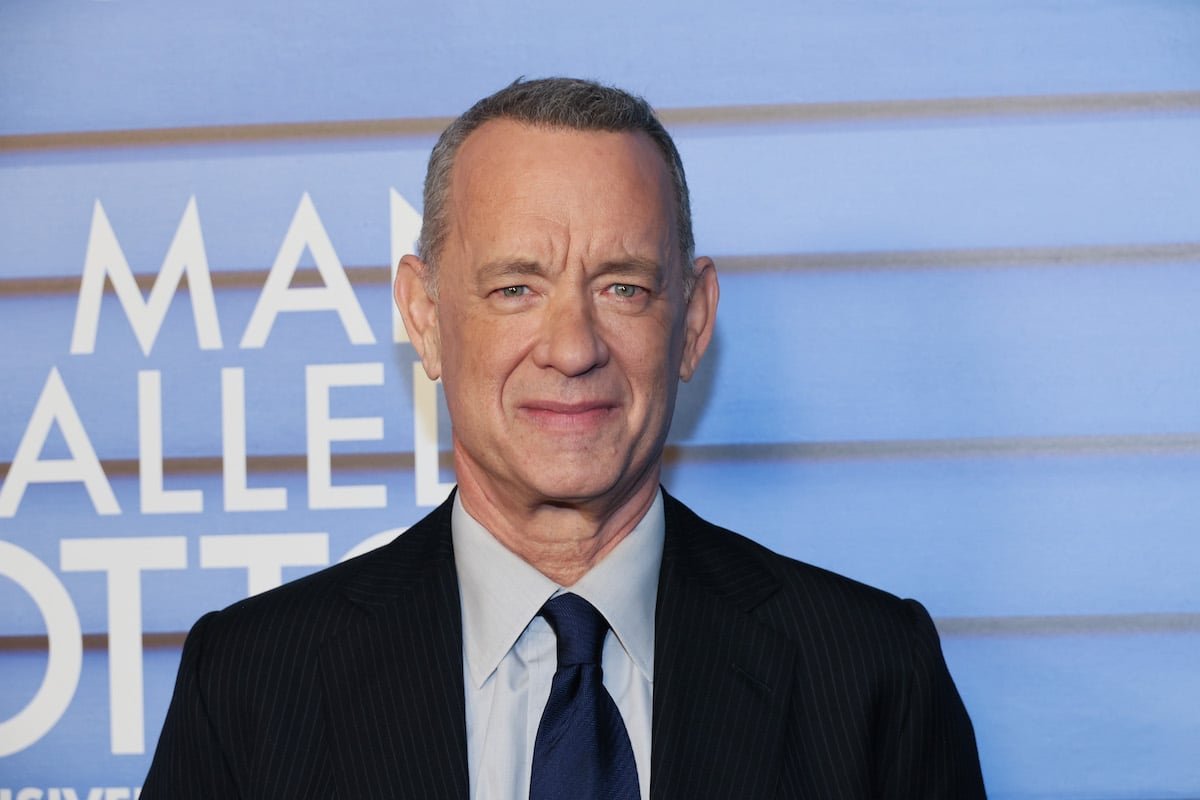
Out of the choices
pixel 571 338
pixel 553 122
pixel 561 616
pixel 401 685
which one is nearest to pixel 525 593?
pixel 561 616

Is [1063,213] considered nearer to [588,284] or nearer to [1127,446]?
[1127,446]

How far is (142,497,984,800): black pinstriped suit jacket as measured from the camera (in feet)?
4.10

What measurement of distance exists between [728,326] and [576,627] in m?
0.75

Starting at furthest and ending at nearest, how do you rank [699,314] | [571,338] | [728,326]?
[728,326] < [699,314] < [571,338]

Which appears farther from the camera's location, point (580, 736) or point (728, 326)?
point (728, 326)

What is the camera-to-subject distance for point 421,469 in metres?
1.90

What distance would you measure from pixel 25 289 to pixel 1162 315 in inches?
73.1

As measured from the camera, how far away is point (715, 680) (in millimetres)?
1288

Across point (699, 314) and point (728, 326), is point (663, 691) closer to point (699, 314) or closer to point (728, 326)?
point (699, 314)

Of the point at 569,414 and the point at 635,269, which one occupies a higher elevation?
the point at 635,269

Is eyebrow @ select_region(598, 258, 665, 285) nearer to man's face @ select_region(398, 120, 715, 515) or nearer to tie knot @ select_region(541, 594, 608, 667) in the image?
man's face @ select_region(398, 120, 715, 515)

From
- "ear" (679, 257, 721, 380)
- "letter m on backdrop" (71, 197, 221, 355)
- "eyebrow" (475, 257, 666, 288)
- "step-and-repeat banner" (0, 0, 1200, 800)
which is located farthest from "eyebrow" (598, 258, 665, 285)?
"letter m on backdrop" (71, 197, 221, 355)

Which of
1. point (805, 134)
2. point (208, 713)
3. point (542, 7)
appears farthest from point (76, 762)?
point (805, 134)

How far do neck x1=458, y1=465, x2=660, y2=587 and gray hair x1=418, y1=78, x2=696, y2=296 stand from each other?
0.26 m
